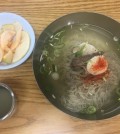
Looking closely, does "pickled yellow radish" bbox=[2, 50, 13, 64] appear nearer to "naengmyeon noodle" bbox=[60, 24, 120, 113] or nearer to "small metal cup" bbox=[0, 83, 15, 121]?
"small metal cup" bbox=[0, 83, 15, 121]

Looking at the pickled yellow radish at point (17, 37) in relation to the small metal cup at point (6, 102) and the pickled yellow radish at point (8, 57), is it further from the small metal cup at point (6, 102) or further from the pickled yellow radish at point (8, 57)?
the small metal cup at point (6, 102)

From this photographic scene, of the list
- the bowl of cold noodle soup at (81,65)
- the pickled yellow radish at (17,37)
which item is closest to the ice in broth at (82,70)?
the bowl of cold noodle soup at (81,65)

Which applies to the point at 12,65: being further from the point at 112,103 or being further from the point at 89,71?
the point at 112,103

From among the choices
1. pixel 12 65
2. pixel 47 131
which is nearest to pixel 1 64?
pixel 12 65

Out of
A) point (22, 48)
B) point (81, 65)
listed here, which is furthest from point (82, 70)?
point (22, 48)

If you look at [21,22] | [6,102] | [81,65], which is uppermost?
[21,22]

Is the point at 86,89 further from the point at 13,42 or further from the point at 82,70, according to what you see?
the point at 13,42
